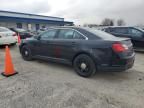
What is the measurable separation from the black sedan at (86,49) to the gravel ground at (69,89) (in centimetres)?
44

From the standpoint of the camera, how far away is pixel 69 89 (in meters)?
4.05

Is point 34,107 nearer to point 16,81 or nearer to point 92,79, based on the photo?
point 16,81

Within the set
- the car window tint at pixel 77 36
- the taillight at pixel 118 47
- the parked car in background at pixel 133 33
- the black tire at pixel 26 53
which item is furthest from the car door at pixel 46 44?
the parked car in background at pixel 133 33

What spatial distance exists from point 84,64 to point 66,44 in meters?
0.95

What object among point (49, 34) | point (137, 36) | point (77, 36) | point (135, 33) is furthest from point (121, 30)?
point (77, 36)

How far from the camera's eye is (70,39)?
522cm

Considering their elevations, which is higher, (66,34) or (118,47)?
(66,34)

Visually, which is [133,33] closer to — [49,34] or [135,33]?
[135,33]

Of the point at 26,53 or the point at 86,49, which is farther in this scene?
the point at 26,53

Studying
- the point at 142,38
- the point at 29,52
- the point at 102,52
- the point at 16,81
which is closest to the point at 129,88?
the point at 102,52

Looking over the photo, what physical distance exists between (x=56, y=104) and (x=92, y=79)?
1.75m

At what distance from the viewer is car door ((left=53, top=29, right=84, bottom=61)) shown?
5.08 metres

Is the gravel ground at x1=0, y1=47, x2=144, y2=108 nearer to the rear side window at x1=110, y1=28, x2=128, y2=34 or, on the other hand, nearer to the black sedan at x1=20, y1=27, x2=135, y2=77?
the black sedan at x1=20, y1=27, x2=135, y2=77

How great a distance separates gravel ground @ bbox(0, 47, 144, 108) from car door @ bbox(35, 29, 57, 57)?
0.70 metres
